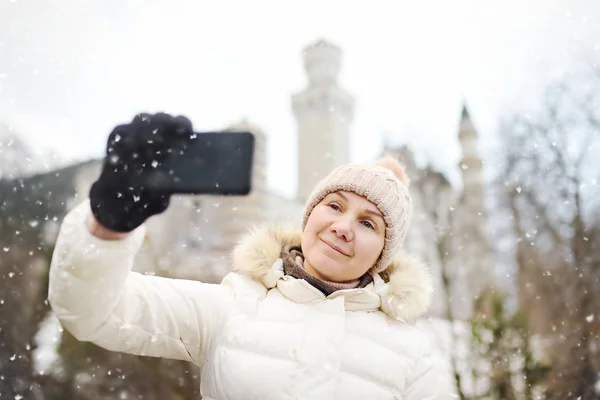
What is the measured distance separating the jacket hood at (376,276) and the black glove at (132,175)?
479 mm

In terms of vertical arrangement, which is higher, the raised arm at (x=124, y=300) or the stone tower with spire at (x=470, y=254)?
the raised arm at (x=124, y=300)

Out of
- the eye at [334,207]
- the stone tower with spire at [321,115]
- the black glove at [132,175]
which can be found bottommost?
the stone tower with spire at [321,115]

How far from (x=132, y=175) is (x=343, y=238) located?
A: 0.62 m

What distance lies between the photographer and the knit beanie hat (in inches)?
53.7

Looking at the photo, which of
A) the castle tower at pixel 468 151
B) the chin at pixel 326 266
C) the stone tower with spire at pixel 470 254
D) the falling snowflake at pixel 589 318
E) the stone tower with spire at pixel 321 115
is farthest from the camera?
the stone tower with spire at pixel 321 115

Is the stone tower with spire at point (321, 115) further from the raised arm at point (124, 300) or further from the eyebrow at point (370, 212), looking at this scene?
the raised arm at point (124, 300)

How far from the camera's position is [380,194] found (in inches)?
53.8

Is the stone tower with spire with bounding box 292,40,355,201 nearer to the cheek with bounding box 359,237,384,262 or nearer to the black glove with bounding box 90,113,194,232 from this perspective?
the cheek with bounding box 359,237,384,262

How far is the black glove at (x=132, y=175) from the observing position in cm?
83

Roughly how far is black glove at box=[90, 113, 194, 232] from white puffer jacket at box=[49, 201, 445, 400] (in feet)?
0.21

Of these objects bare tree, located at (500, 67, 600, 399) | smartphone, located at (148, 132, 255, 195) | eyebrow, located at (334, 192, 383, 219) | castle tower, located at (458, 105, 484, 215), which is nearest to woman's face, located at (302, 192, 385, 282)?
eyebrow, located at (334, 192, 383, 219)

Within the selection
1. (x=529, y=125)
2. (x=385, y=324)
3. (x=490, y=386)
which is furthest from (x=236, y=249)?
(x=529, y=125)

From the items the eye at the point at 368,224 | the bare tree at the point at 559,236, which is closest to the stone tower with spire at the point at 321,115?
the bare tree at the point at 559,236

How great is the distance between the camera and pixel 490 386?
635cm
